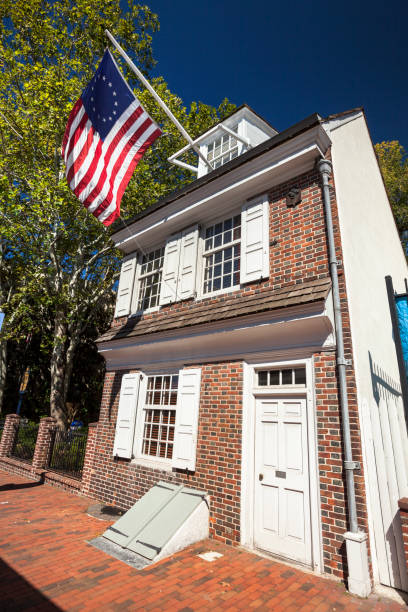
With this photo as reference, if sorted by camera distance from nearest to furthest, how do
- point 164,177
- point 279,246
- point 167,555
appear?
point 167,555
point 279,246
point 164,177

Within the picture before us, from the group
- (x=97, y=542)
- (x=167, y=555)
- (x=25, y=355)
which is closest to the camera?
(x=167, y=555)

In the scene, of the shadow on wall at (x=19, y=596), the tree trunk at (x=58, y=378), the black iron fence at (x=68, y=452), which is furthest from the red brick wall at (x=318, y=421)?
the tree trunk at (x=58, y=378)

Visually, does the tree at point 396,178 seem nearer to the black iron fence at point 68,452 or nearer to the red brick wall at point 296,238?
the red brick wall at point 296,238

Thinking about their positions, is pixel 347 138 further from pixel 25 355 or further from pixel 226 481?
pixel 25 355

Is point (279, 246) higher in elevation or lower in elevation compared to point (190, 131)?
lower

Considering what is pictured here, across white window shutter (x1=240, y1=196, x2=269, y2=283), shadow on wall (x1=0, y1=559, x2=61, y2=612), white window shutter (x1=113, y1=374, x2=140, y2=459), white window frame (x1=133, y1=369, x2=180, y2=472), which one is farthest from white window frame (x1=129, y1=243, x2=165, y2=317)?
shadow on wall (x1=0, y1=559, x2=61, y2=612)

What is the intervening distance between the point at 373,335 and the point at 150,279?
Result: 18.6ft

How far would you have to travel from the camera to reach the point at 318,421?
14.6 feet

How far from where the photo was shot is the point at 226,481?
5.21 m

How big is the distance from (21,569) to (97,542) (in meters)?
1.20

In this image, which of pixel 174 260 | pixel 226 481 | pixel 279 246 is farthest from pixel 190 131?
pixel 226 481

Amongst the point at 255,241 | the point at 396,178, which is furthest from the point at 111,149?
the point at 396,178

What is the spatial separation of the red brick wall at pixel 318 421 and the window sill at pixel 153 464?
0.32 feet

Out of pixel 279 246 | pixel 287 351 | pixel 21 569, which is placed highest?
pixel 279 246
